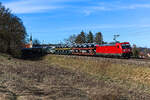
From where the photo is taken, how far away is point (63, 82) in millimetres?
15594

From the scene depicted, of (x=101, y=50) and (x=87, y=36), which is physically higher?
(x=87, y=36)

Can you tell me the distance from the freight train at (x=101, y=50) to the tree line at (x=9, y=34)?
45.4 ft

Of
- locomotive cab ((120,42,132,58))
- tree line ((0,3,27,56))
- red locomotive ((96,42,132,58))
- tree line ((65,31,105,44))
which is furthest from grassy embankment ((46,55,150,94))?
tree line ((65,31,105,44))

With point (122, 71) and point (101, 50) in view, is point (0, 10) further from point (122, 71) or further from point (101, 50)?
point (122, 71)

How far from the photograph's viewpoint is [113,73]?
26.6 metres

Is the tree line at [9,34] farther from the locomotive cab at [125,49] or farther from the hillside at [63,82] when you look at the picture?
the locomotive cab at [125,49]

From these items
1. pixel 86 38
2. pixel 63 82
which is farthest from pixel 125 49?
pixel 86 38

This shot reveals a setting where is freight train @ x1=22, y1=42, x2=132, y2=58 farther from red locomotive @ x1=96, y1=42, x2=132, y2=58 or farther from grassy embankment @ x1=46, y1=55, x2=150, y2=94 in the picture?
grassy embankment @ x1=46, y1=55, x2=150, y2=94

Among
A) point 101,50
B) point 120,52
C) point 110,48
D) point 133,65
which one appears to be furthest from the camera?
point 101,50

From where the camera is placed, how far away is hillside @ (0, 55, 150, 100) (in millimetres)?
10664

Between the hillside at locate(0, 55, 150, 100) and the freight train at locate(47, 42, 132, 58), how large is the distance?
5622 millimetres

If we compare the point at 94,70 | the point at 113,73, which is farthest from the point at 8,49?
the point at 113,73

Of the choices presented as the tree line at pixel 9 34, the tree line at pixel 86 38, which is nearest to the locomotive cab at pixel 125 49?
the tree line at pixel 9 34

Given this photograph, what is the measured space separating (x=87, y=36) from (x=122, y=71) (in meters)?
93.4
